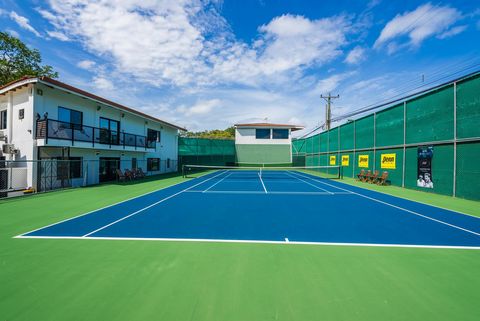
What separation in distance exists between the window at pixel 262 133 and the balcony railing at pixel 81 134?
23569 millimetres

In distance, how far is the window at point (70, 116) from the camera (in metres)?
15.8

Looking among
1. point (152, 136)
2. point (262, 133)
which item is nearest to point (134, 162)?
point (152, 136)

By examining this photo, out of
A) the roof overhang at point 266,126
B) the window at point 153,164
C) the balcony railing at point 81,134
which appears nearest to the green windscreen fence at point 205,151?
the roof overhang at point 266,126

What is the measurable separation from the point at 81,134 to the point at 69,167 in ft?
8.20

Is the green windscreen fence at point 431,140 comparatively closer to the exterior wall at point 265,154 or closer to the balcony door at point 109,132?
the exterior wall at point 265,154

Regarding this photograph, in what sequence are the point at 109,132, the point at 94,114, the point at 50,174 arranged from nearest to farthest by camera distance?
1. the point at 50,174
2. the point at 94,114
3. the point at 109,132

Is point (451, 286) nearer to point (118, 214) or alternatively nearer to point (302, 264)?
point (302, 264)

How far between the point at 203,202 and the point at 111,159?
46.8 feet

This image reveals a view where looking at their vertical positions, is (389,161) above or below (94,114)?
below

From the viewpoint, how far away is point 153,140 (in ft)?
90.6

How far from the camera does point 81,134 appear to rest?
52.7ft

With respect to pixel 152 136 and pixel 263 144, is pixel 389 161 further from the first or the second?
pixel 152 136

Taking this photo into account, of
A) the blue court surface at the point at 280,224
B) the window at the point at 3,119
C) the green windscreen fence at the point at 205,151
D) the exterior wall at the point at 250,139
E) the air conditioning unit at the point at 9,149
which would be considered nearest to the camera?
the blue court surface at the point at 280,224

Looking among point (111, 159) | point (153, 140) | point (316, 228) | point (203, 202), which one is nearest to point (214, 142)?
point (153, 140)
